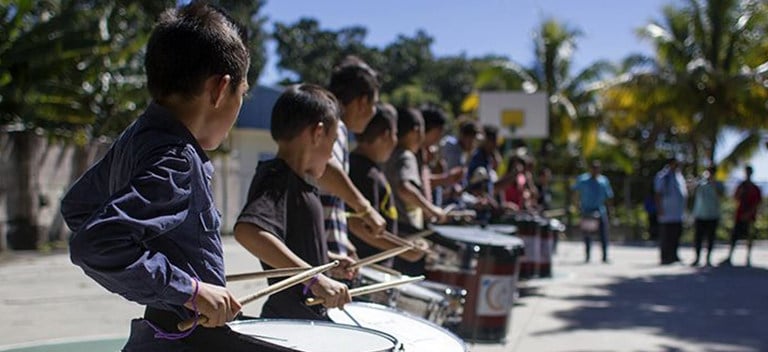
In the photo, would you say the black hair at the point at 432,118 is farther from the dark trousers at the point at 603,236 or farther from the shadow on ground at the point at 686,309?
the dark trousers at the point at 603,236

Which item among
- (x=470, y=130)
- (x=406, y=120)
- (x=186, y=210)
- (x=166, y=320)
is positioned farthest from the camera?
(x=470, y=130)

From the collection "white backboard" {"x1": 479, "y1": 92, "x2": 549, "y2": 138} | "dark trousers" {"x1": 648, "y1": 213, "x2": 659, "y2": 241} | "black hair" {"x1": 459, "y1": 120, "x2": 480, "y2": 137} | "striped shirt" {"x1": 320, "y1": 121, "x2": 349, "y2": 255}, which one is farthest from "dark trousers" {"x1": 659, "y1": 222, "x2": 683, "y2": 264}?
"striped shirt" {"x1": 320, "y1": 121, "x2": 349, "y2": 255}

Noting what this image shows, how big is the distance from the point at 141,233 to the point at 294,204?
1.17 metres

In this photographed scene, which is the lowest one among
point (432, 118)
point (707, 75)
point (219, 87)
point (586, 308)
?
point (586, 308)

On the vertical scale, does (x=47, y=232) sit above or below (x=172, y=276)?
below

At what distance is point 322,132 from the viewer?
2.96m

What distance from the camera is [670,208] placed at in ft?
42.7

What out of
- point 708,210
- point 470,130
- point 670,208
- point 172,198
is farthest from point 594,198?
point 172,198

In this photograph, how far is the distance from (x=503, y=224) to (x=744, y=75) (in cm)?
1491

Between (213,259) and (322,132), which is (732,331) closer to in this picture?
(322,132)

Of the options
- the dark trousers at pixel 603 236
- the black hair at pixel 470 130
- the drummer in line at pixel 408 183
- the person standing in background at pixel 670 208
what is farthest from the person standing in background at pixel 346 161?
the person standing in background at pixel 670 208

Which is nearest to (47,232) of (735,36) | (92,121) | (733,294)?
(92,121)

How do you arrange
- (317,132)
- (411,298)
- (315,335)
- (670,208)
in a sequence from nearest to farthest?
(315,335)
(317,132)
(411,298)
(670,208)

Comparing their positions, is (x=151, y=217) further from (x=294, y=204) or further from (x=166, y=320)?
(x=294, y=204)
